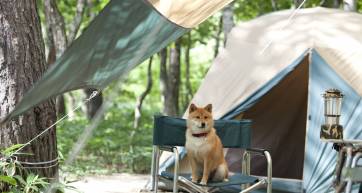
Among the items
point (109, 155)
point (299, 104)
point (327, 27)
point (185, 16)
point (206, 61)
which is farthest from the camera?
point (206, 61)

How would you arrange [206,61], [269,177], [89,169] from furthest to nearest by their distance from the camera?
[206,61], [89,169], [269,177]

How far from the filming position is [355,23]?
21.8 feet

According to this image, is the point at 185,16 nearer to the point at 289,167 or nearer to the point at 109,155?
the point at 289,167

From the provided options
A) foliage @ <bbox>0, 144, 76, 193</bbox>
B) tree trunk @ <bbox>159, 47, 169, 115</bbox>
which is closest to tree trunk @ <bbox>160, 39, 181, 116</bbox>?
tree trunk @ <bbox>159, 47, 169, 115</bbox>

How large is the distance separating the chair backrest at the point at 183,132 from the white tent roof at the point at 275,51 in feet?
2.32

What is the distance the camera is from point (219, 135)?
5.78 m

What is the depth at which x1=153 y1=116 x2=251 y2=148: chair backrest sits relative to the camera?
549cm

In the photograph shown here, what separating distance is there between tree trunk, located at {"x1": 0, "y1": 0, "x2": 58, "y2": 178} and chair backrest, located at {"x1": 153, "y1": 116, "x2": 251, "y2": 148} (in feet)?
3.34

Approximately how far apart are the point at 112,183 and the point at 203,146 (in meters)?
2.47

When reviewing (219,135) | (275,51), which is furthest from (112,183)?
(275,51)

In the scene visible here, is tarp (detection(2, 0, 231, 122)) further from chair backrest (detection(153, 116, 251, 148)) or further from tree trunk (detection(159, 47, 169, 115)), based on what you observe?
tree trunk (detection(159, 47, 169, 115))

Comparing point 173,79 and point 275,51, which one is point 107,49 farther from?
point 173,79

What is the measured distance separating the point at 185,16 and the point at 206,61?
15876 mm

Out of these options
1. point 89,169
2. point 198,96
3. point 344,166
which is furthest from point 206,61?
point 344,166
